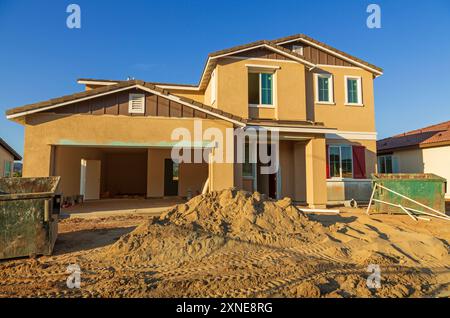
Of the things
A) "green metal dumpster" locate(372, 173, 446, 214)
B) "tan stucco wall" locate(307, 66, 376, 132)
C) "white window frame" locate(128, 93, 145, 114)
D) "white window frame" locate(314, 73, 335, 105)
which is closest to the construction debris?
"green metal dumpster" locate(372, 173, 446, 214)

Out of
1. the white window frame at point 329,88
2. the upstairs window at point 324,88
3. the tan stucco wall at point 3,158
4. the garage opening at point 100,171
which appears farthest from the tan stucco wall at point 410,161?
the tan stucco wall at point 3,158

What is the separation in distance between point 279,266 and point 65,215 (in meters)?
8.15

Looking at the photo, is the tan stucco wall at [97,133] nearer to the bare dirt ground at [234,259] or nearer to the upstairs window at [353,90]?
the bare dirt ground at [234,259]

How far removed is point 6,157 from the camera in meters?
18.6

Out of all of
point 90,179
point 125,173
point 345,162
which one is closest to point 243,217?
point 345,162

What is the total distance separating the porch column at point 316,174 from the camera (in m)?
12.0

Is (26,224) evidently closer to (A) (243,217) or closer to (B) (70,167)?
(A) (243,217)

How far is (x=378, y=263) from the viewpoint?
5094mm

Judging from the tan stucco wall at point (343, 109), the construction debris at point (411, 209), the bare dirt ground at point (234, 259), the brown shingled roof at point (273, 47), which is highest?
the brown shingled roof at point (273, 47)

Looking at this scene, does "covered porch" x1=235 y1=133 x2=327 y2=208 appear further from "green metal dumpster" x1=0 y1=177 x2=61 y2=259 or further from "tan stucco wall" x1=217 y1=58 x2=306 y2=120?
"green metal dumpster" x1=0 y1=177 x2=61 y2=259

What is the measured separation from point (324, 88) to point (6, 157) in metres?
21.4

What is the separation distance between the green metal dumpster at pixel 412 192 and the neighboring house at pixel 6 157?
21.4 m
